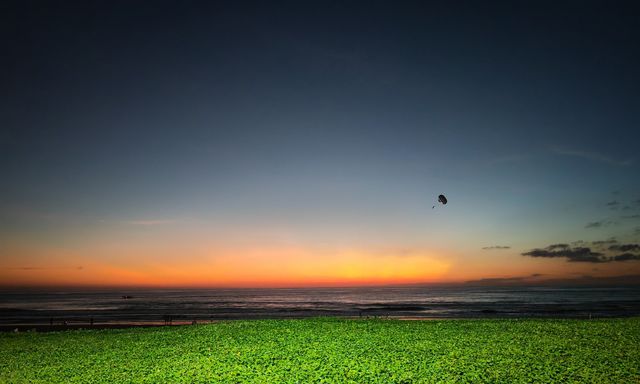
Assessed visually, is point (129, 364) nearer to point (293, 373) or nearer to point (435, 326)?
point (293, 373)

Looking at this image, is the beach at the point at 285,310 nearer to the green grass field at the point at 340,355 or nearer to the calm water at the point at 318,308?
the calm water at the point at 318,308

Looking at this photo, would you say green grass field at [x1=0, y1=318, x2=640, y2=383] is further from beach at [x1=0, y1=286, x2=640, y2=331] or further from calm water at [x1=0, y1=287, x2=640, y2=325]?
calm water at [x1=0, y1=287, x2=640, y2=325]

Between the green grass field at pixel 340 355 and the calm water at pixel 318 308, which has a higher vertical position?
the green grass field at pixel 340 355

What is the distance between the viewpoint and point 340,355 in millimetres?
14148

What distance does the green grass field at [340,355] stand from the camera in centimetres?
1193

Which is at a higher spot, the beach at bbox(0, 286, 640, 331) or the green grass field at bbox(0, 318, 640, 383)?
the green grass field at bbox(0, 318, 640, 383)

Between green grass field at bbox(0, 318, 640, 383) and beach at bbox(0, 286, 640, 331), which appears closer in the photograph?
green grass field at bbox(0, 318, 640, 383)

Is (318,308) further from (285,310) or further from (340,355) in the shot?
(340,355)

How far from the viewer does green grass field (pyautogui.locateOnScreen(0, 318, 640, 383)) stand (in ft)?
39.1

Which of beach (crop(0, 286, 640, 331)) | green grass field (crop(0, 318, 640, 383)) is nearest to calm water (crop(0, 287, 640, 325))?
beach (crop(0, 286, 640, 331))

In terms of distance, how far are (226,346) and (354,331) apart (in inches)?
247

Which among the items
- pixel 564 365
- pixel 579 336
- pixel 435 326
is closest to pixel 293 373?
pixel 564 365

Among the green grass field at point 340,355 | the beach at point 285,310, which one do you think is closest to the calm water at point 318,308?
the beach at point 285,310

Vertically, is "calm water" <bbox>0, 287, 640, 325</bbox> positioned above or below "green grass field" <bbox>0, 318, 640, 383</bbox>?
below
